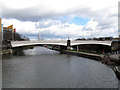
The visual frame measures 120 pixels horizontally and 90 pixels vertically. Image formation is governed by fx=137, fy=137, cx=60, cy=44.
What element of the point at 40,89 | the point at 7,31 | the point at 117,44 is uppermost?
the point at 7,31

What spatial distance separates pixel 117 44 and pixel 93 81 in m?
38.1

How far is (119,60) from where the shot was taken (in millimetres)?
21953

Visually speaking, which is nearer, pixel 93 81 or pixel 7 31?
pixel 93 81

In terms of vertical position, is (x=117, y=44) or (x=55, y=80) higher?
(x=117, y=44)

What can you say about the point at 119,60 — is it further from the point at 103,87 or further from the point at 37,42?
the point at 37,42

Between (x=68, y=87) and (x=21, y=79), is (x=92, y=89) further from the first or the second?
(x=21, y=79)

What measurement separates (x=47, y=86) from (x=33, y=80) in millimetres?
A: 2597

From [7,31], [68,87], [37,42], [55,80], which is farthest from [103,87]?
[7,31]

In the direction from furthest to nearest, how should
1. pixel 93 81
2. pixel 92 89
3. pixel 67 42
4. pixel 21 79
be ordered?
1. pixel 67 42
2. pixel 21 79
3. pixel 93 81
4. pixel 92 89

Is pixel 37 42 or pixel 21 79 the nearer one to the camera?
pixel 21 79

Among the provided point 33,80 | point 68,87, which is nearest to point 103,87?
point 68,87

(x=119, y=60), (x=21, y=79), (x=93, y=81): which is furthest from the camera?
(x=119, y=60)

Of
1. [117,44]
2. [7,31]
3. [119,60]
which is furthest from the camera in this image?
[7,31]

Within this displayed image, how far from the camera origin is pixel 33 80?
14.8 meters
